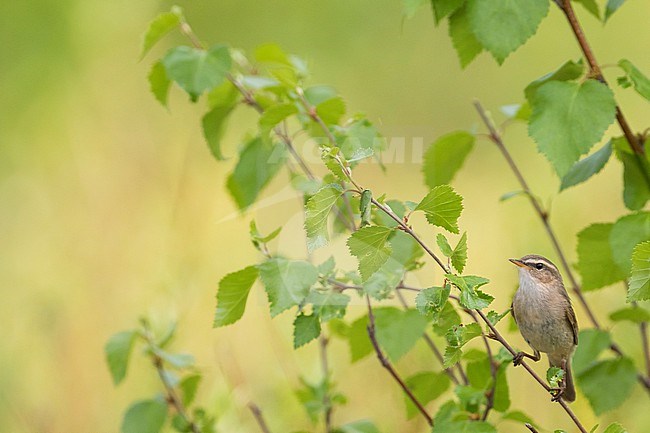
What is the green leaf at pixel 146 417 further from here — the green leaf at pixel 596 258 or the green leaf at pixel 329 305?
the green leaf at pixel 596 258

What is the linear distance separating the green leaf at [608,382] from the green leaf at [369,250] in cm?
69

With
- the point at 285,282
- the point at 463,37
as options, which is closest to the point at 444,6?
the point at 463,37

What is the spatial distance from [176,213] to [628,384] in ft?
6.31

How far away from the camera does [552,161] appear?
1.30 metres

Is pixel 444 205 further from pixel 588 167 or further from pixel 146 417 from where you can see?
pixel 146 417

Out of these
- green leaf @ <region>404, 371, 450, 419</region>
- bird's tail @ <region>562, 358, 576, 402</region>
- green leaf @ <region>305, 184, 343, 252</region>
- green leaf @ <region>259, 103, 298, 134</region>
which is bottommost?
bird's tail @ <region>562, 358, 576, 402</region>

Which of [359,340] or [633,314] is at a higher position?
Result: [359,340]

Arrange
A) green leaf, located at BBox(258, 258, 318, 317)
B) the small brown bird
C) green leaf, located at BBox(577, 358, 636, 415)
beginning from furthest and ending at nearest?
1. green leaf, located at BBox(577, 358, 636, 415)
2. the small brown bird
3. green leaf, located at BBox(258, 258, 318, 317)

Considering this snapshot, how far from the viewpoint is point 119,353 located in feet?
5.44

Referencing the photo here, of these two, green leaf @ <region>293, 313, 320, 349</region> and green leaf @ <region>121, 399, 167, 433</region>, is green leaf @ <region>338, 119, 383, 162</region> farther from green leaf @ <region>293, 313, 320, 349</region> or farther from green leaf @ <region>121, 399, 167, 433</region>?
green leaf @ <region>121, 399, 167, 433</region>

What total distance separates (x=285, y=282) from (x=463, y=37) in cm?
50

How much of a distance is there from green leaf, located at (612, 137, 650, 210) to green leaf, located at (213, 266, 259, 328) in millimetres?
617

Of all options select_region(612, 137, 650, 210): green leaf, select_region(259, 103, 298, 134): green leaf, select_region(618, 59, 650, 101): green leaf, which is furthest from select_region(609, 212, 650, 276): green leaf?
select_region(259, 103, 298, 134): green leaf

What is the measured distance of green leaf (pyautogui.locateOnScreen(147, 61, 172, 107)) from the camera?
1614 millimetres
